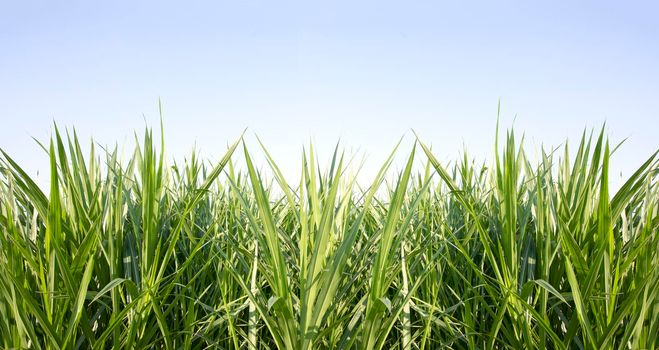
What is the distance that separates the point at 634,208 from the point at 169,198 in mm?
1876

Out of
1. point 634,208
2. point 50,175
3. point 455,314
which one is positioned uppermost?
point 50,175

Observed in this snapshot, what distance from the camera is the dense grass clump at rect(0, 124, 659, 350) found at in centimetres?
211

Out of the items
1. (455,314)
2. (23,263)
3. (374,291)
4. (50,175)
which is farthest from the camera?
(455,314)

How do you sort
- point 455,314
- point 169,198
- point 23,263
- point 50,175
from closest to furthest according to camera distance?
1. point 50,175
2. point 23,263
3. point 169,198
4. point 455,314

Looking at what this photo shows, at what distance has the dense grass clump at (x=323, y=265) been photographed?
211 centimetres

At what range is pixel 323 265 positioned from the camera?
2180 mm

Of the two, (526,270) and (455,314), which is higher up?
(526,270)

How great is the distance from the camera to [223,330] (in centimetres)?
253

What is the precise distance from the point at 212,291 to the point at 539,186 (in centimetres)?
143

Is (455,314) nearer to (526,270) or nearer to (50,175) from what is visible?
(526,270)

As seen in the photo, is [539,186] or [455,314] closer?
[539,186]

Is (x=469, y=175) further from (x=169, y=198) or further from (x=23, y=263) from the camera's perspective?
(x=23, y=263)

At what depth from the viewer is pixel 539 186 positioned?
2.38m

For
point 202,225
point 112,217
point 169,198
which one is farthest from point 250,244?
point 112,217
